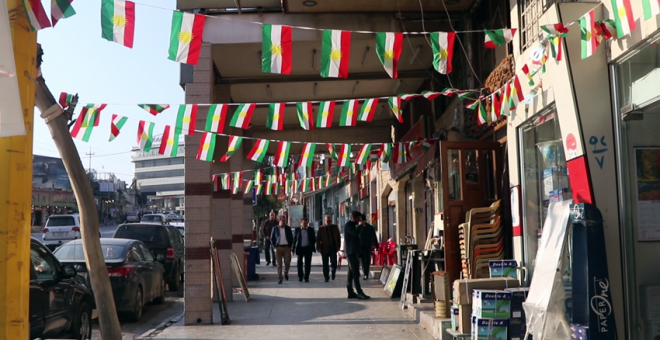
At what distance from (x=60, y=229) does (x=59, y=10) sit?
23281 mm

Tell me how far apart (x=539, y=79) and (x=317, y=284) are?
10.9m

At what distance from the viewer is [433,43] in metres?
8.12

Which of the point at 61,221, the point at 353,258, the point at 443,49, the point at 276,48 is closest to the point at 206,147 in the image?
the point at 276,48

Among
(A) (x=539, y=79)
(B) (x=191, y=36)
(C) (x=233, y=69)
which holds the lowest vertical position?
(A) (x=539, y=79)

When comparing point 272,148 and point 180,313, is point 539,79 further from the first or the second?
point 272,148

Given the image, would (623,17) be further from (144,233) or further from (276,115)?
(144,233)

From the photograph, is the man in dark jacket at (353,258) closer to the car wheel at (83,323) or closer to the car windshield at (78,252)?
the car windshield at (78,252)

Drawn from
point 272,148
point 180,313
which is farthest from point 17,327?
point 272,148

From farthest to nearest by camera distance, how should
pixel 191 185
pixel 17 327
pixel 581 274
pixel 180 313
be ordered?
pixel 180 313, pixel 191 185, pixel 581 274, pixel 17 327

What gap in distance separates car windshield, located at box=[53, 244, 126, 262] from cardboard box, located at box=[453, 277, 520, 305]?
6.84 meters

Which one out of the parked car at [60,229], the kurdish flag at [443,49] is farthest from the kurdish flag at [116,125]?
the parked car at [60,229]

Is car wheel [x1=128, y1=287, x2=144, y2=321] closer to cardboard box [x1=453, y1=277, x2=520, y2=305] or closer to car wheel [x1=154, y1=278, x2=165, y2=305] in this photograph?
car wheel [x1=154, y1=278, x2=165, y2=305]

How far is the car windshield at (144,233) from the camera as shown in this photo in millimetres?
16859

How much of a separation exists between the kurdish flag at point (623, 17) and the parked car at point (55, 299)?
709cm
